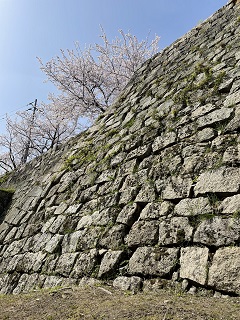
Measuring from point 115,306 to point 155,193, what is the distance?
3.93 feet

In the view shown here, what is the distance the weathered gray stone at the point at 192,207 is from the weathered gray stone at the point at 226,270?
39 centimetres

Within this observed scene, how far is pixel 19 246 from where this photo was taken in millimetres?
4277

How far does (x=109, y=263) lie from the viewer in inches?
106

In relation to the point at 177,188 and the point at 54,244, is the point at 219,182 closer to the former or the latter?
the point at 177,188

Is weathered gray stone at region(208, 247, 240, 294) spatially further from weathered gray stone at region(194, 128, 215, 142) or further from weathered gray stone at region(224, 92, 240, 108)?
weathered gray stone at region(224, 92, 240, 108)

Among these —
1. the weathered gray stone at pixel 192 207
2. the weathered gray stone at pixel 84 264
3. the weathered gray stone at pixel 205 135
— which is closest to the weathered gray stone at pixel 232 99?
the weathered gray stone at pixel 205 135

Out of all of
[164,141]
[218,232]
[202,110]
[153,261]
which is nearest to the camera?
[218,232]

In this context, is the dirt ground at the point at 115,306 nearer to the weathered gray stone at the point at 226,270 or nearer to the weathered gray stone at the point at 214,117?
the weathered gray stone at the point at 226,270

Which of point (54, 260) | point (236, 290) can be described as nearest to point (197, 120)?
point (236, 290)

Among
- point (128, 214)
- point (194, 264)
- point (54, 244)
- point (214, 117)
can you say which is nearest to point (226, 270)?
point (194, 264)

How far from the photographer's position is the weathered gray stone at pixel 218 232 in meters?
2.04

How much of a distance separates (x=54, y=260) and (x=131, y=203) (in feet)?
3.98

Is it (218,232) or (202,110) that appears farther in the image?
(202,110)

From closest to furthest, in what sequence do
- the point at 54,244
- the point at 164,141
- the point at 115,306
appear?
the point at 115,306
the point at 164,141
the point at 54,244
